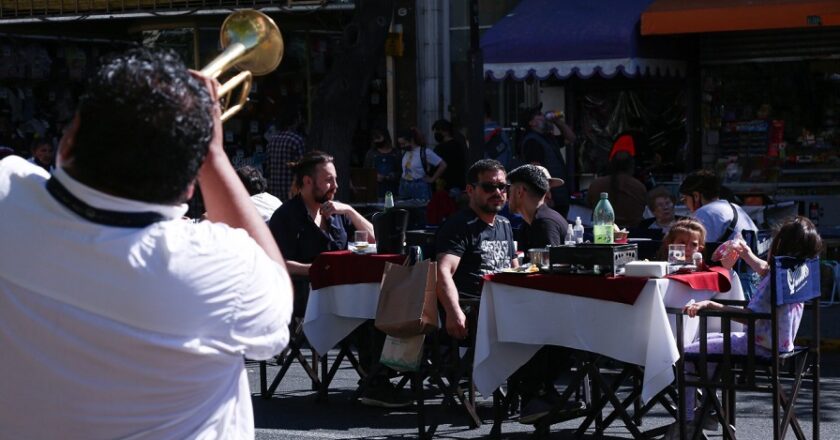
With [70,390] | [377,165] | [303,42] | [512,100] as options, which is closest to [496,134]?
[377,165]

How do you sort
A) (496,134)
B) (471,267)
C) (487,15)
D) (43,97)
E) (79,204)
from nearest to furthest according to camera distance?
(79,204)
(471,267)
(496,134)
(487,15)
(43,97)

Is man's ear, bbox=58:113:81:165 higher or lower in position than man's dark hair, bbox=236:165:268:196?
higher

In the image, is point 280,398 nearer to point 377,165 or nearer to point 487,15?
point 377,165

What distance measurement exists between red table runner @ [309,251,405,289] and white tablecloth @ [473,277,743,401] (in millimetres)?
1171

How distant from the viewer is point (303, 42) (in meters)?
20.3

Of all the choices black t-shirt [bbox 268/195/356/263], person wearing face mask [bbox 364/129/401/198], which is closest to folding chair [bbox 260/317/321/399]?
black t-shirt [bbox 268/195/356/263]

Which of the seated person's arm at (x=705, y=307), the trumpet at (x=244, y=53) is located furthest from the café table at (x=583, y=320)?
the trumpet at (x=244, y=53)

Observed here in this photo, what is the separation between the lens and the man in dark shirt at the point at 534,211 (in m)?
8.37

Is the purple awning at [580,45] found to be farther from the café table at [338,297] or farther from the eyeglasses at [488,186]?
the eyeglasses at [488,186]

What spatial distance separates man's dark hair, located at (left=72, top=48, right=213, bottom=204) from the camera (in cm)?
215

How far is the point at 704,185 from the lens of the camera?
30.4 feet

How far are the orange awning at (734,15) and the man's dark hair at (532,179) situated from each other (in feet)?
23.3

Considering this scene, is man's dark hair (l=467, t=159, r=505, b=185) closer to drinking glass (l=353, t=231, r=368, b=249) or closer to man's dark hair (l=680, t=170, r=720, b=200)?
drinking glass (l=353, t=231, r=368, b=249)

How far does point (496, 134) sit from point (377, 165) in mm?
1753
